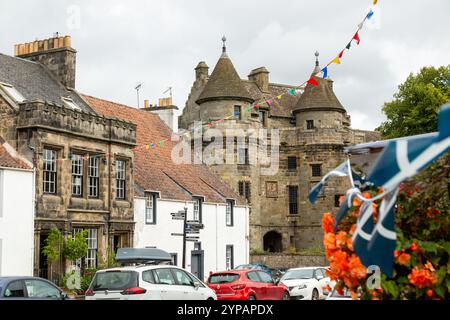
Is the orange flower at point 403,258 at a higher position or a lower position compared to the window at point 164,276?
higher

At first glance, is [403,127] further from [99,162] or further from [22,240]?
[22,240]

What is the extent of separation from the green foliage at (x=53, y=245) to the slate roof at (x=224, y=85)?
29264 millimetres

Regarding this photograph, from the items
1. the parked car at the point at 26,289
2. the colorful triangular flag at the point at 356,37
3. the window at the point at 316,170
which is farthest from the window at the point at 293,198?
the parked car at the point at 26,289

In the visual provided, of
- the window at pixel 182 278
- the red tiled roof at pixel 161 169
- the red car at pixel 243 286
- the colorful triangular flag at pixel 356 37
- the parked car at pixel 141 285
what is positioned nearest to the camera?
the parked car at pixel 141 285

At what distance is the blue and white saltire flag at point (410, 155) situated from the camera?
504 centimetres

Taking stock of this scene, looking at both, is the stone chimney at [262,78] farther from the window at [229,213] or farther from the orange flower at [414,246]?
the orange flower at [414,246]

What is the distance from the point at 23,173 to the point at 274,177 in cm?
3650

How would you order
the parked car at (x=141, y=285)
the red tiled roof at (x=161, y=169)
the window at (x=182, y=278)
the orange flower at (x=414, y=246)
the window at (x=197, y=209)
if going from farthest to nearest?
the window at (x=197, y=209), the red tiled roof at (x=161, y=169), the window at (x=182, y=278), the parked car at (x=141, y=285), the orange flower at (x=414, y=246)

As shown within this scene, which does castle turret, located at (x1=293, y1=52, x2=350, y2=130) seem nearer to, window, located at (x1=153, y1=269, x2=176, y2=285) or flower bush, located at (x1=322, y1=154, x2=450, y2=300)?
window, located at (x1=153, y1=269, x2=176, y2=285)

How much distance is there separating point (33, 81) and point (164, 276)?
18513mm

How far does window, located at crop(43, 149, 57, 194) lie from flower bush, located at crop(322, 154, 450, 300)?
23.6 meters

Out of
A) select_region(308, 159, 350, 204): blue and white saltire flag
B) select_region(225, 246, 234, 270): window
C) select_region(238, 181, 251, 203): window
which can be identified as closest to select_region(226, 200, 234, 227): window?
select_region(225, 246, 234, 270): window

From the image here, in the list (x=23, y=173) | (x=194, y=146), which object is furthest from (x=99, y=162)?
(x=194, y=146)

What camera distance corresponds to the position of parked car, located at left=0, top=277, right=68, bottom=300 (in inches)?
622
